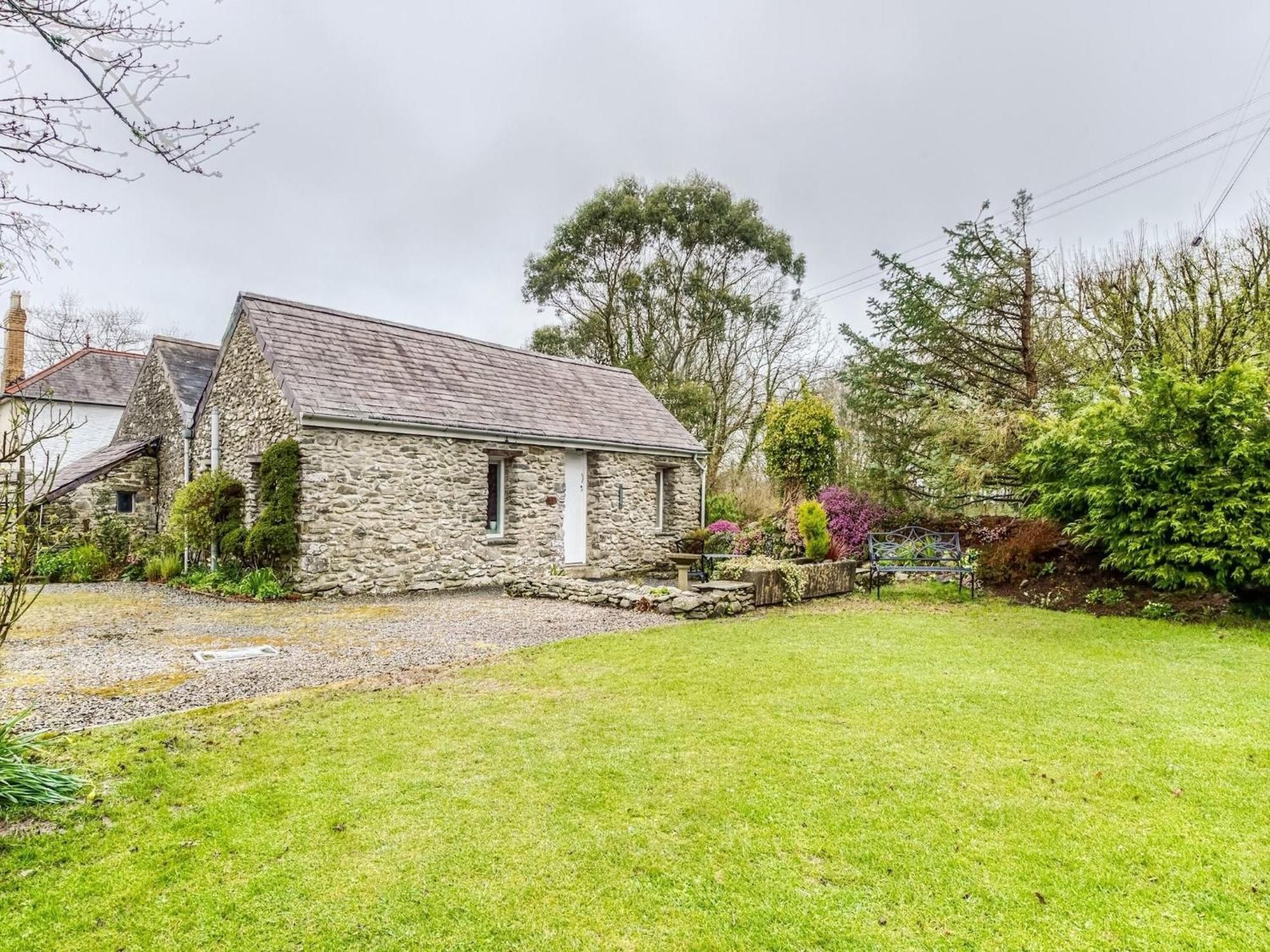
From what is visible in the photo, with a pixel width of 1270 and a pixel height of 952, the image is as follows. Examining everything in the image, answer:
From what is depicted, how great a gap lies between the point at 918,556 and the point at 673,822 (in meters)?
11.6

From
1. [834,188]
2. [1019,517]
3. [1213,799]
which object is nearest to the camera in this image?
[1213,799]

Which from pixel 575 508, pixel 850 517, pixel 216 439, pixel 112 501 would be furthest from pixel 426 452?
pixel 850 517

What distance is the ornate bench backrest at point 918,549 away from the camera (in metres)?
12.3

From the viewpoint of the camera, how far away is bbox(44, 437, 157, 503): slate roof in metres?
14.6

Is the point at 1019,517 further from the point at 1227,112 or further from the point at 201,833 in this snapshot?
the point at 201,833

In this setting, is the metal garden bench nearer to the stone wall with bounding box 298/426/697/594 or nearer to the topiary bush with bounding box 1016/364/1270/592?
the topiary bush with bounding box 1016/364/1270/592

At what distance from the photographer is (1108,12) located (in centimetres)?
1074

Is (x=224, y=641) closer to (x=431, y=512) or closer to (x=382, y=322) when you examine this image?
(x=431, y=512)

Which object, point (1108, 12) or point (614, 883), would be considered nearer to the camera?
point (614, 883)

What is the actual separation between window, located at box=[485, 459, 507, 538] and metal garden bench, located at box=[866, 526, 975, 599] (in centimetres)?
727

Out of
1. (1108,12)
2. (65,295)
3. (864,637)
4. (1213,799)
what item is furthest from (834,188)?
(65,295)

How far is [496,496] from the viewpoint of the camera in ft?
44.9

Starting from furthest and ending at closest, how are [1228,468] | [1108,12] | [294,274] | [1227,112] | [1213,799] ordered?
[294,274] → [1227,112] → [1108,12] → [1228,468] → [1213,799]

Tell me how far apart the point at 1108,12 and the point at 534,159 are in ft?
41.0
